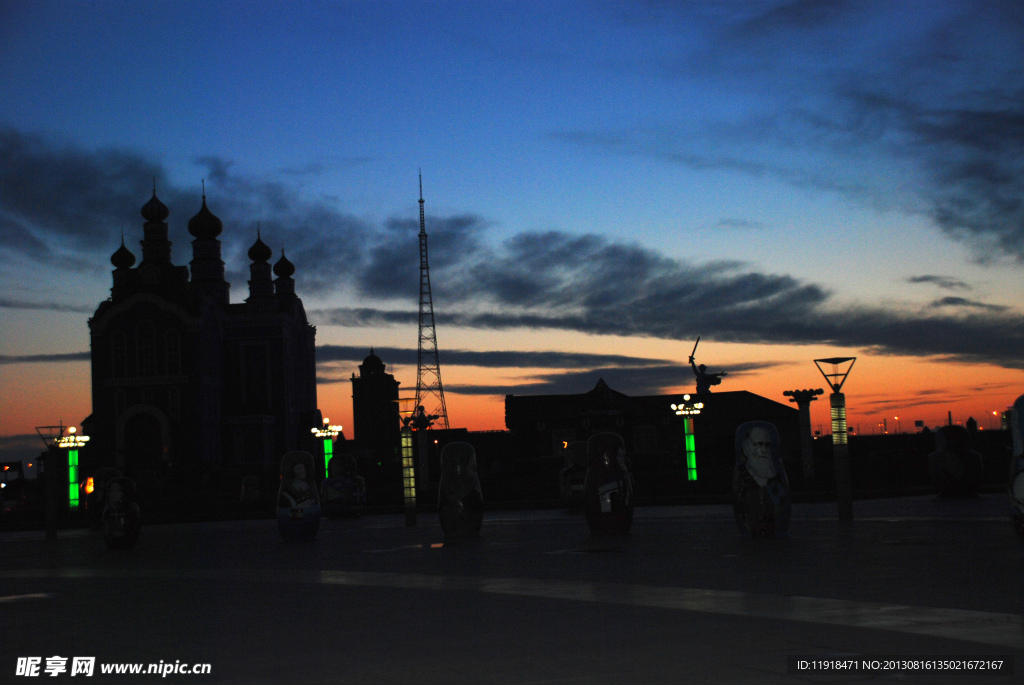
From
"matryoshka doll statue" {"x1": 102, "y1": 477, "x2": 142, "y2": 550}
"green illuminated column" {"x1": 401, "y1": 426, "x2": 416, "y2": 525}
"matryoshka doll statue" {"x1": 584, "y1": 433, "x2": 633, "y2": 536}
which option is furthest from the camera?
"green illuminated column" {"x1": 401, "y1": 426, "x2": 416, "y2": 525}

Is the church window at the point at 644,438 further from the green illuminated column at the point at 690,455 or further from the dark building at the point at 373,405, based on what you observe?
the dark building at the point at 373,405

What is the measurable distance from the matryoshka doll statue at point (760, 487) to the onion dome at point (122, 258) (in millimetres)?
68692

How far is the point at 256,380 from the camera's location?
253ft

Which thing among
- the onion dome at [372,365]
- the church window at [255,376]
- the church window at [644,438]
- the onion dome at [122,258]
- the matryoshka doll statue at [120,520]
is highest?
the onion dome at [122,258]

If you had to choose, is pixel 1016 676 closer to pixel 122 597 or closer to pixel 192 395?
pixel 122 597

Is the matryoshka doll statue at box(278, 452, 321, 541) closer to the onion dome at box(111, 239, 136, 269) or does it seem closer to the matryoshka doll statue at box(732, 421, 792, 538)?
the matryoshka doll statue at box(732, 421, 792, 538)

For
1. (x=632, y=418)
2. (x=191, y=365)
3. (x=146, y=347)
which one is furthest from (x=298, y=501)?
(x=632, y=418)

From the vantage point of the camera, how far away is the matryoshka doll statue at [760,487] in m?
20.2

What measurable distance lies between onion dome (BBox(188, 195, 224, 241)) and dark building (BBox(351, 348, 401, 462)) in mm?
51281

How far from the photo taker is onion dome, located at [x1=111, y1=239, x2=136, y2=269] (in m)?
80.1

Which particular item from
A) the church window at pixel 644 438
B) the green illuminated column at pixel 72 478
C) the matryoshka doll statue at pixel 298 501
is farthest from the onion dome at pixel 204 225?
the matryoshka doll statue at pixel 298 501

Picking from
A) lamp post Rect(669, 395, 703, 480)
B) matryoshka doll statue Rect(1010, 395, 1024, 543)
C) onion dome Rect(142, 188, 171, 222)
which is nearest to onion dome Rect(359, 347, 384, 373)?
onion dome Rect(142, 188, 171, 222)

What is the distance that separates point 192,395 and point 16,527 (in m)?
26.4

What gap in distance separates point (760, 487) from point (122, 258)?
70.0 m
